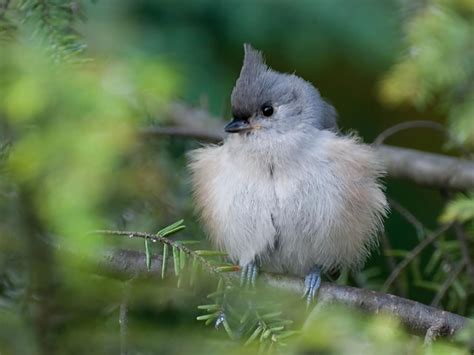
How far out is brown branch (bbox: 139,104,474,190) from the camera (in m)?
3.56

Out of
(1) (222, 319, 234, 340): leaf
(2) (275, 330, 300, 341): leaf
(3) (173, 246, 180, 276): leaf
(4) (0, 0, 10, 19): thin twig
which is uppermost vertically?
(4) (0, 0, 10, 19): thin twig

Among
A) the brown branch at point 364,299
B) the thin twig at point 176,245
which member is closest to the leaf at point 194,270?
the thin twig at point 176,245

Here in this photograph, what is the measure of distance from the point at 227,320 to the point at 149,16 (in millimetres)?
2829

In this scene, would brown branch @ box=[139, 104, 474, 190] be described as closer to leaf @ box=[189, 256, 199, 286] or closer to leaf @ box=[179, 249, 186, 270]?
leaf @ box=[189, 256, 199, 286]

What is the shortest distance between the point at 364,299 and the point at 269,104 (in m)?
1.03

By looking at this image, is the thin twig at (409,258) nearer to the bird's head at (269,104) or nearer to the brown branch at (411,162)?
the brown branch at (411,162)

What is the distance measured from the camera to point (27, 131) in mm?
2129

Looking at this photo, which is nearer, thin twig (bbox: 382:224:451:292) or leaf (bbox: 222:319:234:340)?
leaf (bbox: 222:319:234:340)

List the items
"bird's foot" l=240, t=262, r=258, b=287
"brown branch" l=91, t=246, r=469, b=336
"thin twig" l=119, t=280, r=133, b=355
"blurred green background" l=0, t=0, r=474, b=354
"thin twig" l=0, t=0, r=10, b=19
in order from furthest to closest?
"bird's foot" l=240, t=262, r=258, b=287
"thin twig" l=0, t=0, r=10, b=19
"brown branch" l=91, t=246, r=469, b=336
"thin twig" l=119, t=280, r=133, b=355
"blurred green background" l=0, t=0, r=474, b=354

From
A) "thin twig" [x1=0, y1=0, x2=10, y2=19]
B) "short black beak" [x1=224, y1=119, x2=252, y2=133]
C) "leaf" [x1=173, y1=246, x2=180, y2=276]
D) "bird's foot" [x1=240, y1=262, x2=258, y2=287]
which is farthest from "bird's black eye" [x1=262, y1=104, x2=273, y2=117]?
"leaf" [x1=173, y1=246, x2=180, y2=276]

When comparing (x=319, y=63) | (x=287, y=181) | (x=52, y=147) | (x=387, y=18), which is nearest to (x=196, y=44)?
(x=319, y=63)

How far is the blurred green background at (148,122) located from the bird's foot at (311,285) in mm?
360

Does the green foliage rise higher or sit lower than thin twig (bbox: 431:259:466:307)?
higher

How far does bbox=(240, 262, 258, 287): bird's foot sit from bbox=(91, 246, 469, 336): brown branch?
0.76 ft
